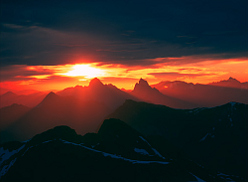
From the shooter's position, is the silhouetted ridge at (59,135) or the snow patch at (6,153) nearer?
the snow patch at (6,153)

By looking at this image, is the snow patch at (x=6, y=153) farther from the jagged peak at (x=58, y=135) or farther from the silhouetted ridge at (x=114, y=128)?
the silhouetted ridge at (x=114, y=128)

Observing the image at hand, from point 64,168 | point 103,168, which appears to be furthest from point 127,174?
point 64,168

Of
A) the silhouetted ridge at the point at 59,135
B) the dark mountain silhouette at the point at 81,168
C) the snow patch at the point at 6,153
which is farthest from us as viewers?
the silhouetted ridge at the point at 59,135

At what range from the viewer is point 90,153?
10550 cm

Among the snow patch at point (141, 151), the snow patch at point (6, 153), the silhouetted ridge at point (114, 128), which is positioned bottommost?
the snow patch at point (6, 153)

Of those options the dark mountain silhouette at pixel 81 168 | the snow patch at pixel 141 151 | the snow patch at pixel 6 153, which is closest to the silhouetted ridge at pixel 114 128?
the snow patch at pixel 141 151

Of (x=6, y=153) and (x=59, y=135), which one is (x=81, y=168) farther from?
(x=6, y=153)

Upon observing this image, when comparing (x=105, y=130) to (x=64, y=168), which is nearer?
(x=64, y=168)

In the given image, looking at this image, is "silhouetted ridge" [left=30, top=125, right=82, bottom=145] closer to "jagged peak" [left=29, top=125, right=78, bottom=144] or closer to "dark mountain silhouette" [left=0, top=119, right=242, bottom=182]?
"jagged peak" [left=29, top=125, right=78, bottom=144]

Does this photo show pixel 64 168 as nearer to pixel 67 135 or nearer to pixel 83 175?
pixel 83 175

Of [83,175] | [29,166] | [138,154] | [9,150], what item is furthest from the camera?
[9,150]

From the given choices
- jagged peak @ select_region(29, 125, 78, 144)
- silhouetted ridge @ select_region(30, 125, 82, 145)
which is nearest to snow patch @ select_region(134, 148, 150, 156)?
silhouetted ridge @ select_region(30, 125, 82, 145)

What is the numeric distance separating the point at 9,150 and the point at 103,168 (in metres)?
107

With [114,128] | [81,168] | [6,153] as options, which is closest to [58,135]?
[6,153]
